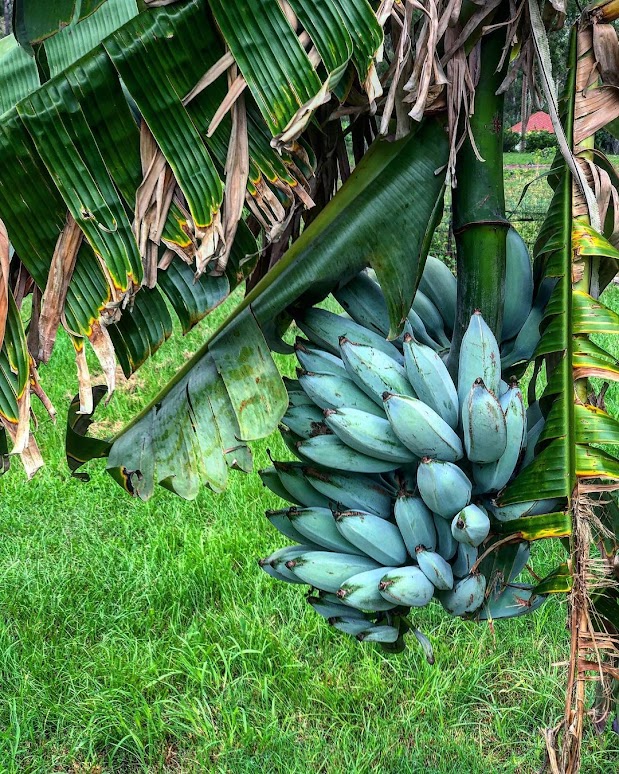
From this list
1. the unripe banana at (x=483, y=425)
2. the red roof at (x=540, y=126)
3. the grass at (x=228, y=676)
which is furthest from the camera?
the grass at (x=228, y=676)

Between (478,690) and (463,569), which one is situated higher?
(463,569)

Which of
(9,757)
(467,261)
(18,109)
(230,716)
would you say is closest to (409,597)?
(467,261)

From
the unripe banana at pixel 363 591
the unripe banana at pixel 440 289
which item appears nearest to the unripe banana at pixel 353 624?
the unripe banana at pixel 363 591

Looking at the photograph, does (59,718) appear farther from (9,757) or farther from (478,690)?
(478,690)

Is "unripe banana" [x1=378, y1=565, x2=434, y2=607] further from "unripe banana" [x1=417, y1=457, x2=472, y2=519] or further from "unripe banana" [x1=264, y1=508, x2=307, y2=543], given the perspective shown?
"unripe banana" [x1=264, y1=508, x2=307, y2=543]

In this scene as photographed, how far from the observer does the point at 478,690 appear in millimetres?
2141

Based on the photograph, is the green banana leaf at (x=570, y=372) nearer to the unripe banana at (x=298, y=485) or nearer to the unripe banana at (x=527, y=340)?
the unripe banana at (x=527, y=340)

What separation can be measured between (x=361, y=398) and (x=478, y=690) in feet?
4.78

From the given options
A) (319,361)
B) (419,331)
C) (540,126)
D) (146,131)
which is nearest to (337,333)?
(319,361)

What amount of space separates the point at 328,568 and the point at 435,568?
0.15 metres

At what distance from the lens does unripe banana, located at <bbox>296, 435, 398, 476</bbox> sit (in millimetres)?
998

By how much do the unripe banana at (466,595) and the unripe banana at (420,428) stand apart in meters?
0.17

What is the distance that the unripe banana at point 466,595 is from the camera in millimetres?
983

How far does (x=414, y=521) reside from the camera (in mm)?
970
